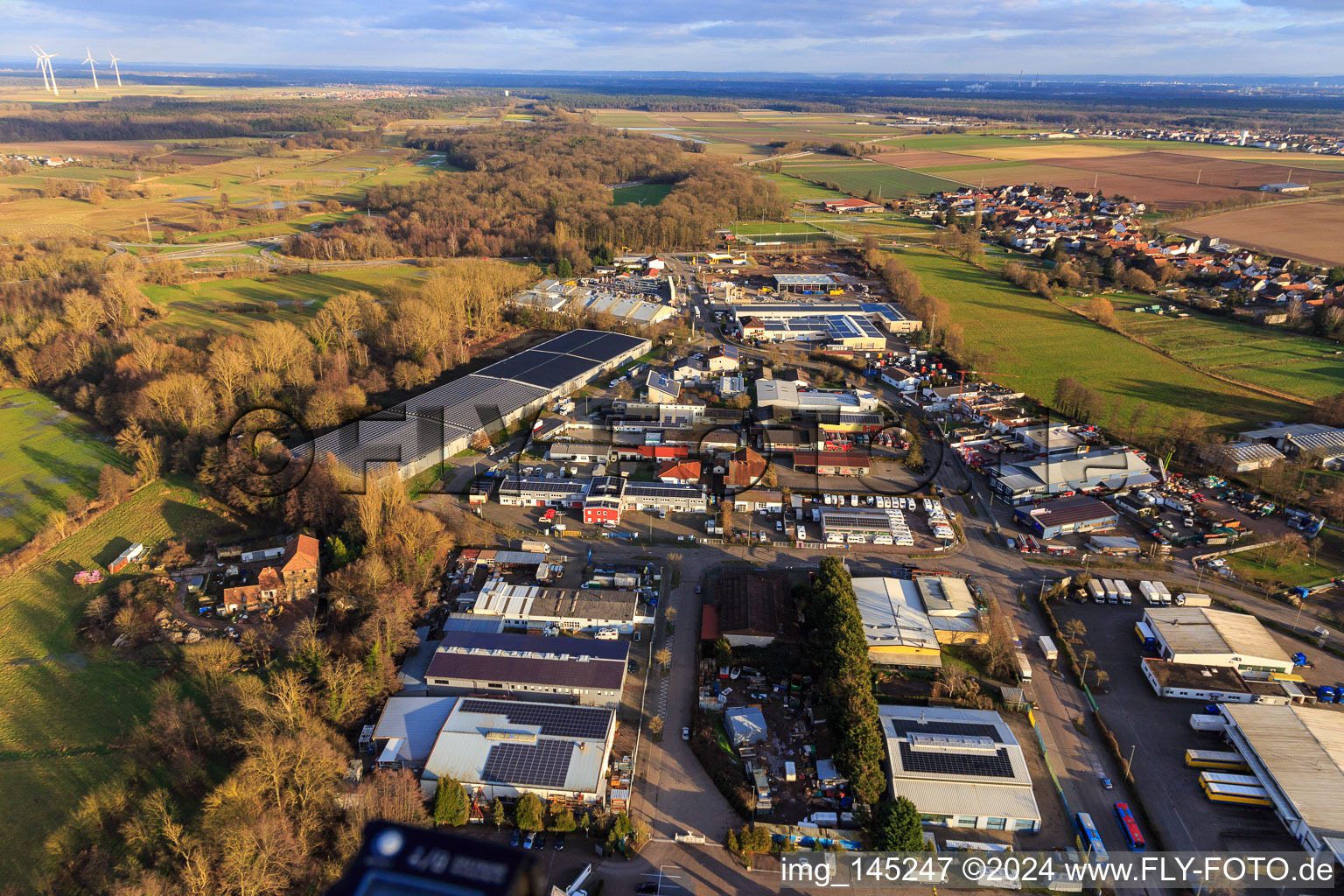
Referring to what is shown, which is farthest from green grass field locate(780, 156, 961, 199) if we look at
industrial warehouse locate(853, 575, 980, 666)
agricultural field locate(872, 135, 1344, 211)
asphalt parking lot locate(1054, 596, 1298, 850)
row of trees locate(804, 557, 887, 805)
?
row of trees locate(804, 557, 887, 805)

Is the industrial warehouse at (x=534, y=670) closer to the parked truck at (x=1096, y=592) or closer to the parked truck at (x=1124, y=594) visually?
the parked truck at (x=1096, y=592)

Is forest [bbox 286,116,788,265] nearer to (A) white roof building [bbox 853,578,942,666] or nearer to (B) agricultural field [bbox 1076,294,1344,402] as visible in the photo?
(B) agricultural field [bbox 1076,294,1344,402]

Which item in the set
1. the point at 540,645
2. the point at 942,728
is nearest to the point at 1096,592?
the point at 942,728

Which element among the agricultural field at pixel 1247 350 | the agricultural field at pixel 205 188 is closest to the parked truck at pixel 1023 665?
the agricultural field at pixel 1247 350

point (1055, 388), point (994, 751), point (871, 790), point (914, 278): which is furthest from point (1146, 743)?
point (914, 278)

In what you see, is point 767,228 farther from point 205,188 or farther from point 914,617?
point 205,188

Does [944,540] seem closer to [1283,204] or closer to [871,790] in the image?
[871,790]

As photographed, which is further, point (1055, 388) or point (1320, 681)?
point (1055, 388)
